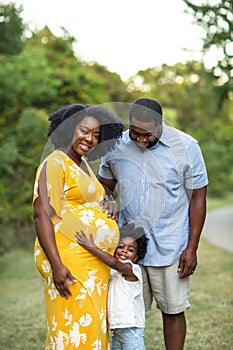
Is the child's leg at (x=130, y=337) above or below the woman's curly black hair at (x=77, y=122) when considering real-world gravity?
below

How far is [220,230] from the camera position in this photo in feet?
52.6

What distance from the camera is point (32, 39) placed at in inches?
607

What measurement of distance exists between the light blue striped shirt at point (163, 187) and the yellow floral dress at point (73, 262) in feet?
1.59

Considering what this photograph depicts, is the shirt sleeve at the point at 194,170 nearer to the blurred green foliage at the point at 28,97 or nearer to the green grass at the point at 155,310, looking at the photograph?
the green grass at the point at 155,310

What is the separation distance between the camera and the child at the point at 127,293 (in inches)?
152

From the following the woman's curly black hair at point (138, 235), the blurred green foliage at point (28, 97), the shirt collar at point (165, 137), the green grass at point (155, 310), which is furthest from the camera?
the blurred green foliage at point (28, 97)

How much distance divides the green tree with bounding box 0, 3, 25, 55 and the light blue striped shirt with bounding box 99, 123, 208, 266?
8.71 metres

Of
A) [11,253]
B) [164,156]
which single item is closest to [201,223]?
[164,156]

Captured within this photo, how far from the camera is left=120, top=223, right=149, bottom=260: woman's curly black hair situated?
3994 millimetres

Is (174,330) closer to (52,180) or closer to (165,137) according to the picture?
(165,137)

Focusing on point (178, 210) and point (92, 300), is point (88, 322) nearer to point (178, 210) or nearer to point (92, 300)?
point (92, 300)

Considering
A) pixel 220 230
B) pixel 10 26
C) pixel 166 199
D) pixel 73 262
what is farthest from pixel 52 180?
pixel 220 230

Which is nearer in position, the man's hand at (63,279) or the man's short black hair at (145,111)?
the man's hand at (63,279)

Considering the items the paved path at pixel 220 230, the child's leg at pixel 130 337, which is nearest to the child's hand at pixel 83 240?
the child's leg at pixel 130 337
